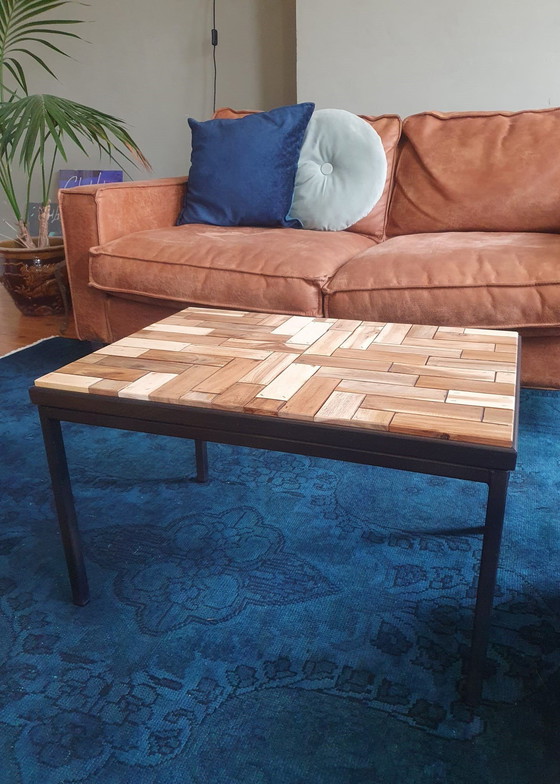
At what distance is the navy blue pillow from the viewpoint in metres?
2.15

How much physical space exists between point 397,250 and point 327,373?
94cm

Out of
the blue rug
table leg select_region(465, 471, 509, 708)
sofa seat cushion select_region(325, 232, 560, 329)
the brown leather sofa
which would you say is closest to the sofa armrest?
the brown leather sofa

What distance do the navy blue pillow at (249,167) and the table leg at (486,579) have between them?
1.61 m

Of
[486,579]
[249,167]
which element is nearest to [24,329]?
[249,167]

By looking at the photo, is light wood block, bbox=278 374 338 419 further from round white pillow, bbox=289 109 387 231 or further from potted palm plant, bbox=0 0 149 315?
potted palm plant, bbox=0 0 149 315

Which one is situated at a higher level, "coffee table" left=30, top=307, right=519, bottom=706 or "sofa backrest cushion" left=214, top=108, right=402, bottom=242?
"sofa backrest cushion" left=214, top=108, right=402, bottom=242

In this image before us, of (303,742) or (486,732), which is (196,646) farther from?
(486,732)

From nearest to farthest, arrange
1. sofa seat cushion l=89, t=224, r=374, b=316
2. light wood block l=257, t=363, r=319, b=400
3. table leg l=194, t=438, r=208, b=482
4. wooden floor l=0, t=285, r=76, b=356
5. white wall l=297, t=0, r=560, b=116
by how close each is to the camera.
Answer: light wood block l=257, t=363, r=319, b=400, table leg l=194, t=438, r=208, b=482, sofa seat cushion l=89, t=224, r=374, b=316, white wall l=297, t=0, r=560, b=116, wooden floor l=0, t=285, r=76, b=356

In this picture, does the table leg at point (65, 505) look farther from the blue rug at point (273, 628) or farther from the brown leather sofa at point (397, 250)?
the brown leather sofa at point (397, 250)

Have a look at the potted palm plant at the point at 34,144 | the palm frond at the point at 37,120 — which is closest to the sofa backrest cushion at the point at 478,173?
the potted palm plant at the point at 34,144

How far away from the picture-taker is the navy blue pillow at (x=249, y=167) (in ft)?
7.05

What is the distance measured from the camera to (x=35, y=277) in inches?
102

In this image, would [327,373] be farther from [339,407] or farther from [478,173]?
[478,173]

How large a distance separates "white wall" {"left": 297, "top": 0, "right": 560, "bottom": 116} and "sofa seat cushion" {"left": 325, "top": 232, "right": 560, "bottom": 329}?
925mm
